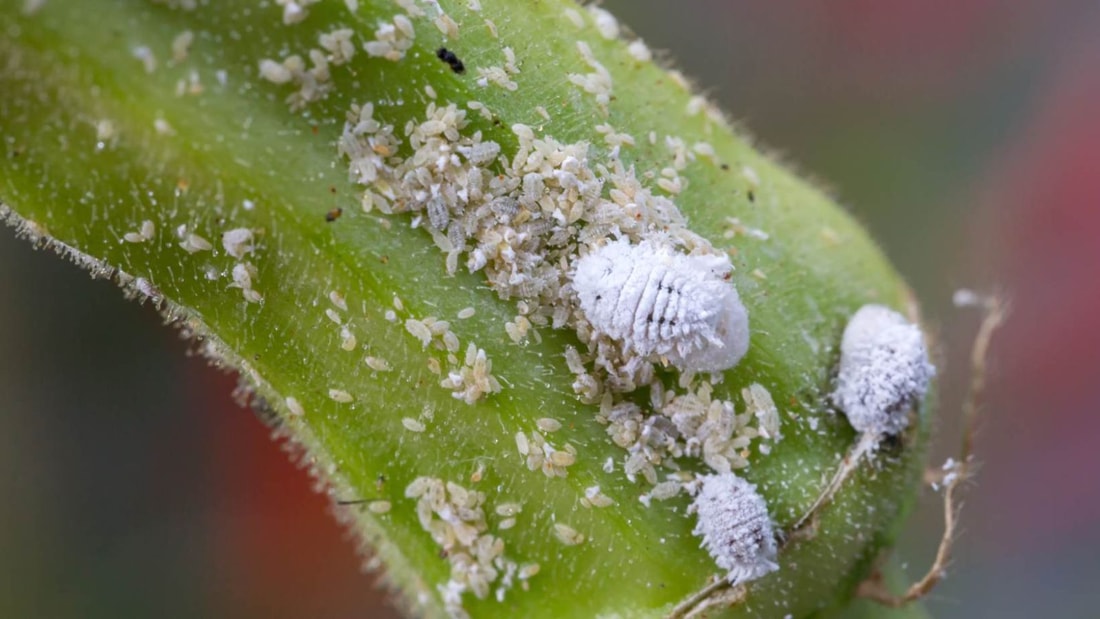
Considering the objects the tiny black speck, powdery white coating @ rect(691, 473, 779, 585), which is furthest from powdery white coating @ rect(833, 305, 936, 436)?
the tiny black speck

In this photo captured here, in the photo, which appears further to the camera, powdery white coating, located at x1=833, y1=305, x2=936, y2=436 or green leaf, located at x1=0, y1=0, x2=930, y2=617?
powdery white coating, located at x1=833, y1=305, x2=936, y2=436

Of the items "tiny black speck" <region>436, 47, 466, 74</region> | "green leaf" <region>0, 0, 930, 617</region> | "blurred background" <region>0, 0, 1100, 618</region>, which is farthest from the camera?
"blurred background" <region>0, 0, 1100, 618</region>

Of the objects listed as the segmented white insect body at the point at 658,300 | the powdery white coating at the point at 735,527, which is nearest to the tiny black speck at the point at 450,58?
the segmented white insect body at the point at 658,300

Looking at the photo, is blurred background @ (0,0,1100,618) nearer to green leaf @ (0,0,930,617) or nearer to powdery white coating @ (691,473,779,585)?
green leaf @ (0,0,930,617)

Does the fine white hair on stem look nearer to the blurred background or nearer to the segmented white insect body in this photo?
the segmented white insect body

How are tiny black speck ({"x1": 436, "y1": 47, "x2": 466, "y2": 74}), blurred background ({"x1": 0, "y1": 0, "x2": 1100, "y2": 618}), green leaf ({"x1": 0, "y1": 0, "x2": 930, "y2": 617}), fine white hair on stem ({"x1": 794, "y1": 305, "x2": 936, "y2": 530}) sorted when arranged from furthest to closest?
blurred background ({"x1": 0, "y1": 0, "x2": 1100, "y2": 618}) < fine white hair on stem ({"x1": 794, "y1": 305, "x2": 936, "y2": 530}) < tiny black speck ({"x1": 436, "y1": 47, "x2": 466, "y2": 74}) < green leaf ({"x1": 0, "y1": 0, "x2": 930, "y2": 617})

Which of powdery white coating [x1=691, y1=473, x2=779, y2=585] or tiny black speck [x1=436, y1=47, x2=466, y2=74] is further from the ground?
tiny black speck [x1=436, y1=47, x2=466, y2=74]

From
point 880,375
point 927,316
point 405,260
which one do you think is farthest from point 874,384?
point 927,316
